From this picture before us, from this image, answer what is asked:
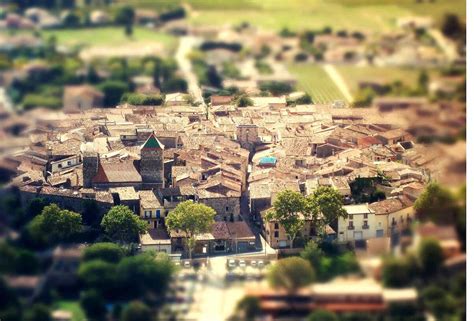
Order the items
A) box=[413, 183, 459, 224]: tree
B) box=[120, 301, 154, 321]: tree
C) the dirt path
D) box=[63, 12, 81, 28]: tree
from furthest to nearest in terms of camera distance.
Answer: box=[63, 12, 81, 28]: tree, the dirt path, box=[413, 183, 459, 224]: tree, box=[120, 301, 154, 321]: tree

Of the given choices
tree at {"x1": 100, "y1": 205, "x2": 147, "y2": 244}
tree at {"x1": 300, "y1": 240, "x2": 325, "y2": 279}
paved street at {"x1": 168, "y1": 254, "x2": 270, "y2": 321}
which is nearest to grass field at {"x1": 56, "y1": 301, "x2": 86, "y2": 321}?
paved street at {"x1": 168, "y1": 254, "x2": 270, "y2": 321}

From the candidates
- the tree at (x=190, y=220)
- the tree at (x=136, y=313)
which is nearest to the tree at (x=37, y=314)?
the tree at (x=136, y=313)

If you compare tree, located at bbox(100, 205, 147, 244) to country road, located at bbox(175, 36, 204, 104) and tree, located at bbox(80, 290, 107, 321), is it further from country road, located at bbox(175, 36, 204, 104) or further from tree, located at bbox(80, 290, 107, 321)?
country road, located at bbox(175, 36, 204, 104)

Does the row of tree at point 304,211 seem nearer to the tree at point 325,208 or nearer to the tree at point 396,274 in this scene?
the tree at point 325,208

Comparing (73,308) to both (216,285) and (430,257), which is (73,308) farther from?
(430,257)

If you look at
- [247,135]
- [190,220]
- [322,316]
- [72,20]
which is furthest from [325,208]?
[72,20]
